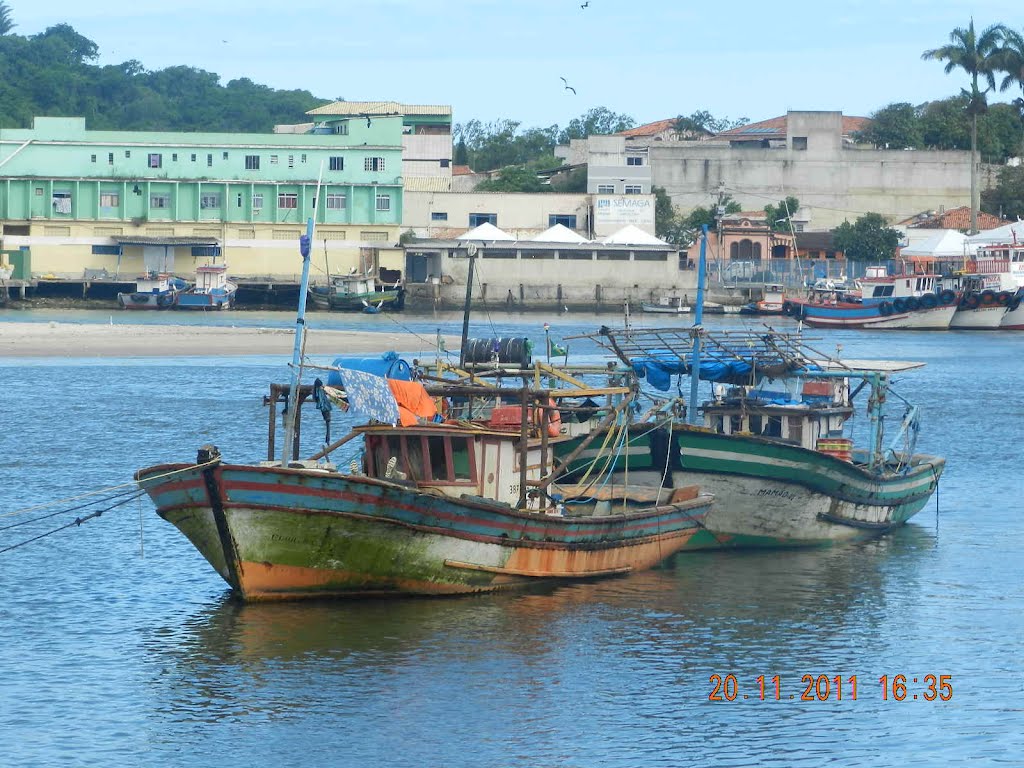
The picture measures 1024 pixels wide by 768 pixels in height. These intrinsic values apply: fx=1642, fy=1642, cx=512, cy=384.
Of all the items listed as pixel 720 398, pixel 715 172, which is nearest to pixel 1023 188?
pixel 715 172

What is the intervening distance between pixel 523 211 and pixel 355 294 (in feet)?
54.8

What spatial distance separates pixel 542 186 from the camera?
11644 cm

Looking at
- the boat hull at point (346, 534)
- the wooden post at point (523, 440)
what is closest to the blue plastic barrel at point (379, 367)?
the wooden post at point (523, 440)

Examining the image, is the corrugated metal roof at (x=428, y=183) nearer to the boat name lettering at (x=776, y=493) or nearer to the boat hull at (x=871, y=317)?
the boat hull at (x=871, y=317)

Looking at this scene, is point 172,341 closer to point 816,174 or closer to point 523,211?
point 523,211

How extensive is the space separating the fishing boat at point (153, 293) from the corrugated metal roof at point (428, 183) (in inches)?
827

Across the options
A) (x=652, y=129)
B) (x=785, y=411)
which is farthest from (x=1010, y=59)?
(x=785, y=411)

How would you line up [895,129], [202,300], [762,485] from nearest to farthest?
[762,485]
[202,300]
[895,129]

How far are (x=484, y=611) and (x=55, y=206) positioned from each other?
8038cm

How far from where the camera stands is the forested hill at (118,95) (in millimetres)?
145500

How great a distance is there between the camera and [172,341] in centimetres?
7256

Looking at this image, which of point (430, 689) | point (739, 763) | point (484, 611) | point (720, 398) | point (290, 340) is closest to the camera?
point (739, 763)

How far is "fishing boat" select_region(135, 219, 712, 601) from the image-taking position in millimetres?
21156

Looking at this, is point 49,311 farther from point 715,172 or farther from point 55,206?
point 715,172
